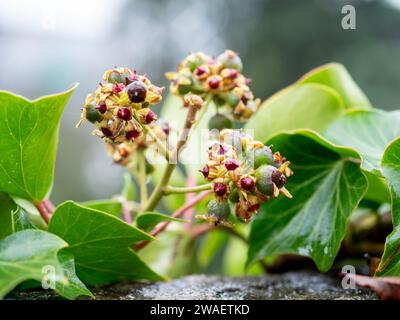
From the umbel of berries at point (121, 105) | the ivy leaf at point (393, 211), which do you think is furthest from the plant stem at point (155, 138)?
the ivy leaf at point (393, 211)

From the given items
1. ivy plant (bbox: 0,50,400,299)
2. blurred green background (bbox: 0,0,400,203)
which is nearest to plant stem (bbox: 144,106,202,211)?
ivy plant (bbox: 0,50,400,299)

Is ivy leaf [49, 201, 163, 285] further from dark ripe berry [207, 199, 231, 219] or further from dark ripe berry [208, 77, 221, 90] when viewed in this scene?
dark ripe berry [208, 77, 221, 90]

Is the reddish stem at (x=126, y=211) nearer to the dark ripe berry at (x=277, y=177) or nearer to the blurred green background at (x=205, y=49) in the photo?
the dark ripe berry at (x=277, y=177)

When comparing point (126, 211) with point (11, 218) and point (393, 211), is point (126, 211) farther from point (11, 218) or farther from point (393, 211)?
point (393, 211)
